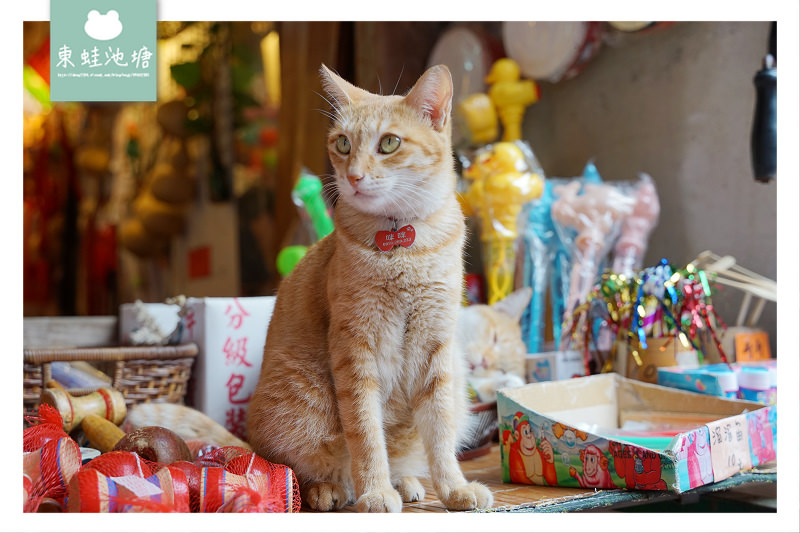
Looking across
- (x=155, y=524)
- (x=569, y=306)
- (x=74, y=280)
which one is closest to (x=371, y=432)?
(x=155, y=524)

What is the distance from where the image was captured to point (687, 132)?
173 cm

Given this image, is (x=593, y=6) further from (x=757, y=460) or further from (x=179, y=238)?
(x=179, y=238)

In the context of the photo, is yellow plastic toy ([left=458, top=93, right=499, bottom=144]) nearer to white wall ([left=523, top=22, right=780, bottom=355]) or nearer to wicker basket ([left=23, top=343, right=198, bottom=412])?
white wall ([left=523, top=22, right=780, bottom=355])

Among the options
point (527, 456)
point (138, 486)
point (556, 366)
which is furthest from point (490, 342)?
point (138, 486)

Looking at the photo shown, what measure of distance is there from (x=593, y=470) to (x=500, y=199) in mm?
774

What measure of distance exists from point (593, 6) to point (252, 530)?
0.76 m

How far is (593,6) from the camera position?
88 cm

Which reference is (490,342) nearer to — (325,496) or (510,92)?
(325,496)

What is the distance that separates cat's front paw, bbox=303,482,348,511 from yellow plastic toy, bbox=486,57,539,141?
123 cm

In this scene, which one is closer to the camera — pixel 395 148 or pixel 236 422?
pixel 395 148

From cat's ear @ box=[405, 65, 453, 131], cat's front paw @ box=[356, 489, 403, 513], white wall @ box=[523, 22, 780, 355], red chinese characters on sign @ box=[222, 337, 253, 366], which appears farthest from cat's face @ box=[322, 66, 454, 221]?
white wall @ box=[523, 22, 780, 355]

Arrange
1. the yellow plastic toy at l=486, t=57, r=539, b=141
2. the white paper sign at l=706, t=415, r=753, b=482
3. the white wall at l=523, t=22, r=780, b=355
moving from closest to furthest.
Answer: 1. the white paper sign at l=706, t=415, r=753, b=482
2. the white wall at l=523, t=22, r=780, b=355
3. the yellow plastic toy at l=486, t=57, r=539, b=141

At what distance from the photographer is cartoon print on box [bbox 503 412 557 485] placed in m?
1.02

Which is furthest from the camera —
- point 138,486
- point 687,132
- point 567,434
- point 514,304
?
point 687,132
